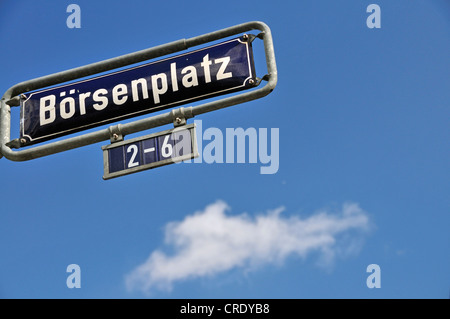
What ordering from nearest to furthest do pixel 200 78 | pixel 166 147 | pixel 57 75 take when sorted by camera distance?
pixel 166 147 → pixel 200 78 → pixel 57 75

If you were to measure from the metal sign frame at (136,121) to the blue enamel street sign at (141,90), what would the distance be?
13 cm

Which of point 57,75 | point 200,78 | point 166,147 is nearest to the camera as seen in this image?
point 166,147

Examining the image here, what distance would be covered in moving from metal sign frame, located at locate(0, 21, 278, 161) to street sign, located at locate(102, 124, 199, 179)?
0.62ft

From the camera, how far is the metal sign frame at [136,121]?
230 inches

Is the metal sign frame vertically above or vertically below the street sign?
above

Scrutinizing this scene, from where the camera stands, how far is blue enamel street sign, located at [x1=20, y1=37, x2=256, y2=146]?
19.4 feet

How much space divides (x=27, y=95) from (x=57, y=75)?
1.47ft

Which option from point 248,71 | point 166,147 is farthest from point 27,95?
point 248,71

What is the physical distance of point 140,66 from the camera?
20.7 ft

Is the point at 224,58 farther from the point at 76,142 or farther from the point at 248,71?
the point at 76,142

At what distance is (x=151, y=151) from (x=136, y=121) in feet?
1.89

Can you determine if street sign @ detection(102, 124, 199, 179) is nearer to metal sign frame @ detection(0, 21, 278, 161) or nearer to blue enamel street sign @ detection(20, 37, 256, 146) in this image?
metal sign frame @ detection(0, 21, 278, 161)

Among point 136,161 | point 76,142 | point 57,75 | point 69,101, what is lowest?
point 136,161

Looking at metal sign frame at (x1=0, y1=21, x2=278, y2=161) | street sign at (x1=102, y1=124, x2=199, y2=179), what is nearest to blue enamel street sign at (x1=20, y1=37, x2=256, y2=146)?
metal sign frame at (x1=0, y1=21, x2=278, y2=161)
